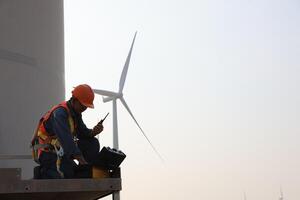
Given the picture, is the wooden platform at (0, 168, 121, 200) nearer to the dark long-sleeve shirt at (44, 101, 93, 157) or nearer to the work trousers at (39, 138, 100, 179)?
the work trousers at (39, 138, 100, 179)

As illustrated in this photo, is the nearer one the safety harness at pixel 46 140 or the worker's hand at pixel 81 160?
the worker's hand at pixel 81 160

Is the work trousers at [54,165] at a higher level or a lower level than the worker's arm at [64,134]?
lower

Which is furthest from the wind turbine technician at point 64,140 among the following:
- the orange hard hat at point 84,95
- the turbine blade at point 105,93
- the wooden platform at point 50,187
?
the turbine blade at point 105,93

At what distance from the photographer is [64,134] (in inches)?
248

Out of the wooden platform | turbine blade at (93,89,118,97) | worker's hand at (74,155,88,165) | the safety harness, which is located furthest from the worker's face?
turbine blade at (93,89,118,97)

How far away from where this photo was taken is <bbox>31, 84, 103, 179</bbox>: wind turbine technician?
6.32 metres

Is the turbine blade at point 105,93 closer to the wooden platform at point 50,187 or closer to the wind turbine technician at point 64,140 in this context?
the wind turbine technician at point 64,140

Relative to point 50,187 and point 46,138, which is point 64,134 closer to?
point 46,138

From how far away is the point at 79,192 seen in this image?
19.6ft

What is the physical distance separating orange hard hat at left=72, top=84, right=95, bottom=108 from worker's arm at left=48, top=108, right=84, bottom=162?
38cm

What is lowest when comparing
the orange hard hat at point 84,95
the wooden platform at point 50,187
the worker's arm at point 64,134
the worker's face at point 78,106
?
the wooden platform at point 50,187

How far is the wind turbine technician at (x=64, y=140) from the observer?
632cm

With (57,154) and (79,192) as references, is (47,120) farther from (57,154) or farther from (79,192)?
(79,192)

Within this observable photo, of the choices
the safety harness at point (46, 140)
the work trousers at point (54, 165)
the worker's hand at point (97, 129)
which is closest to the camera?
the work trousers at point (54, 165)
